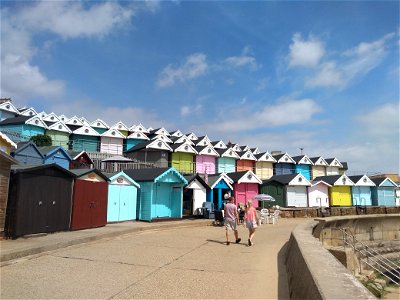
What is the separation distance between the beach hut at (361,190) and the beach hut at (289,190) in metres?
8.79

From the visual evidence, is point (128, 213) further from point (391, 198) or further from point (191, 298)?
point (391, 198)

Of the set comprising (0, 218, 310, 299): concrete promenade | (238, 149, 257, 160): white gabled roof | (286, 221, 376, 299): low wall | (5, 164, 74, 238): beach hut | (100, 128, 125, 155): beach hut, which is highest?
(100, 128, 125, 155): beach hut

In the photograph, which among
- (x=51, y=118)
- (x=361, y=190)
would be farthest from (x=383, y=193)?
(x=51, y=118)

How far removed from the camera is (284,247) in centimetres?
1297

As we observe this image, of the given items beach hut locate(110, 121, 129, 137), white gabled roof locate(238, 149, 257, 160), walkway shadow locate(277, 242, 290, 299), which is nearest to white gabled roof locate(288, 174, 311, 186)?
white gabled roof locate(238, 149, 257, 160)

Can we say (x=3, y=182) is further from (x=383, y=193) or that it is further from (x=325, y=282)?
(x=383, y=193)

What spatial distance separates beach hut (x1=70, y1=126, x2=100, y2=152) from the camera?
147ft

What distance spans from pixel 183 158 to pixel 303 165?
20.5 metres

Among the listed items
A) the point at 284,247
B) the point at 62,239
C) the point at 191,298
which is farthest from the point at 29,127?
the point at 191,298

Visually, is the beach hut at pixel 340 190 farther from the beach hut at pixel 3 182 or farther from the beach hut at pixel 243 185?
the beach hut at pixel 3 182

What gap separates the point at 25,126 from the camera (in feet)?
132

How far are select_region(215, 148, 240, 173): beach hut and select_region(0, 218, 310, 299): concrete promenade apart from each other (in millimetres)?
31825

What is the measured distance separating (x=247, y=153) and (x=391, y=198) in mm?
20033

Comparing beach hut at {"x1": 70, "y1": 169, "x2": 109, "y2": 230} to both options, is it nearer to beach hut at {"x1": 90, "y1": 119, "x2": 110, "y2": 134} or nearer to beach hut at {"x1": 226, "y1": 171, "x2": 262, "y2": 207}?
beach hut at {"x1": 226, "y1": 171, "x2": 262, "y2": 207}
